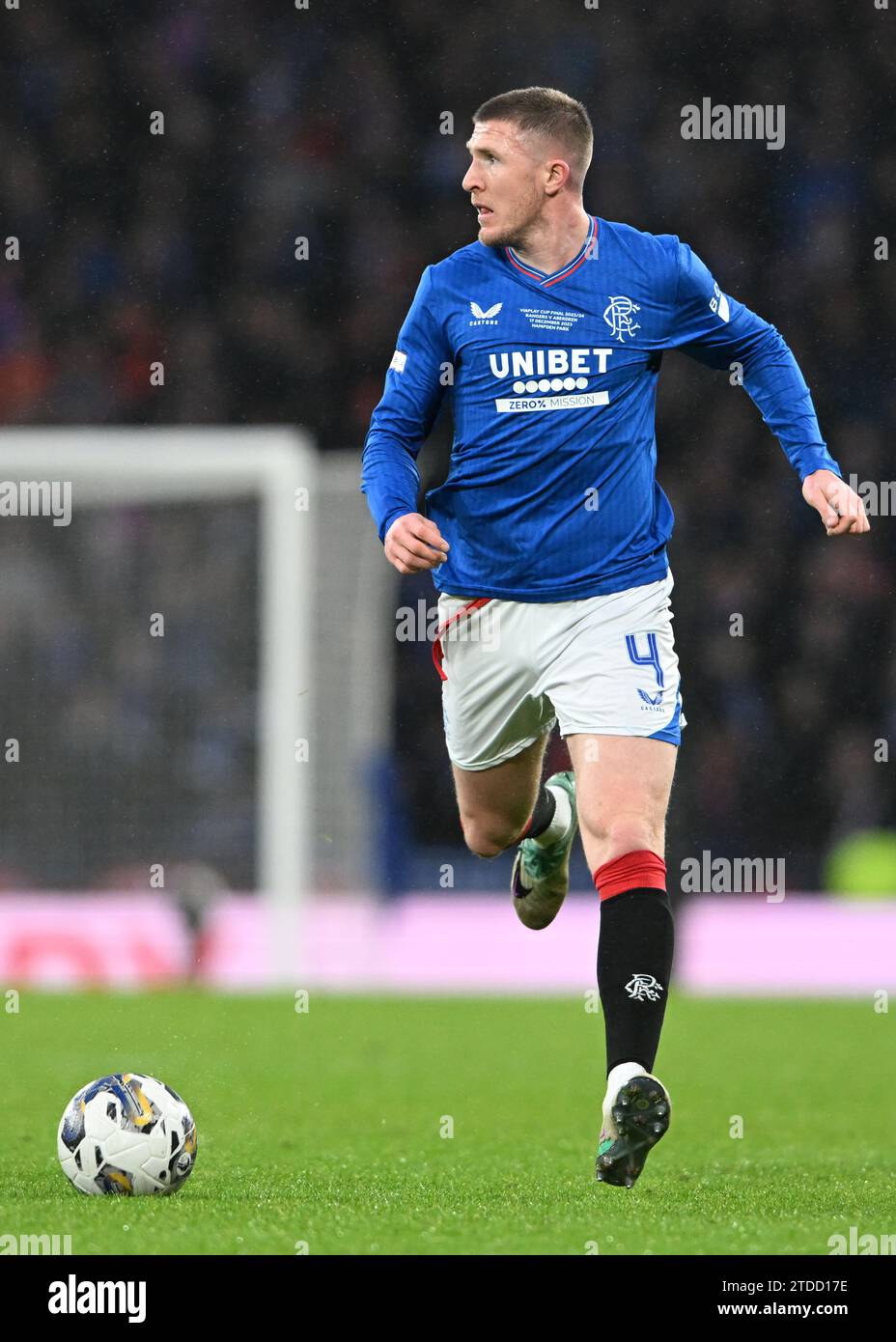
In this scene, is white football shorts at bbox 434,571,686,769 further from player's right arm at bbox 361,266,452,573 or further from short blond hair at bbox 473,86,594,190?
short blond hair at bbox 473,86,594,190

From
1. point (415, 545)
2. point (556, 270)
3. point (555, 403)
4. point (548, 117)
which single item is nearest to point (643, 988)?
point (415, 545)

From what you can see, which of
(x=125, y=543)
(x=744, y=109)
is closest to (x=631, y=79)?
(x=744, y=109)

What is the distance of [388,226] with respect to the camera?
642 inches

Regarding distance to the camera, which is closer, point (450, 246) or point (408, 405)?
point (408, 405)

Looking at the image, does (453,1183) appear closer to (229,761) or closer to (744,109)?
(229,761)

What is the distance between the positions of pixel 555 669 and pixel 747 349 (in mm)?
915

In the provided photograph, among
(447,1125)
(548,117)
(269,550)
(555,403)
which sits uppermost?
(269,550)

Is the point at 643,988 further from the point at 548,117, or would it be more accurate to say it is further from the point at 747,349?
the point at 548,117

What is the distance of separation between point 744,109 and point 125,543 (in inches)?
311

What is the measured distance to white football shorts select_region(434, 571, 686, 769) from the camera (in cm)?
450

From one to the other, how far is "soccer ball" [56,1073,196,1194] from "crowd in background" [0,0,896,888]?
8.94m

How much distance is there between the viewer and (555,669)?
15.4 ft

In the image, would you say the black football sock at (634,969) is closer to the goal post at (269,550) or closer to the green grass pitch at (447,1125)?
the green grass pitch at (447,1125)

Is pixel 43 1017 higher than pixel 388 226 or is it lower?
lower
